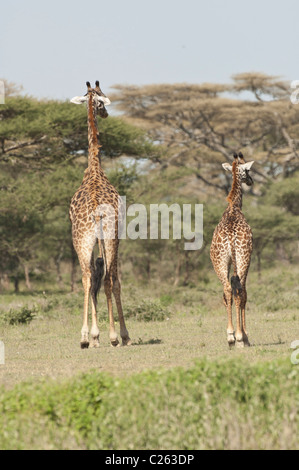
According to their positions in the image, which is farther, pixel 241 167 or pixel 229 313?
pixel 241 167

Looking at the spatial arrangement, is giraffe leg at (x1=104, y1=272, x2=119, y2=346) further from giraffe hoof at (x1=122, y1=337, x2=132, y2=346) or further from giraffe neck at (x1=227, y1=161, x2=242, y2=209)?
giraffe neck at (x1=227, y1=161, x2=242, y2=209)

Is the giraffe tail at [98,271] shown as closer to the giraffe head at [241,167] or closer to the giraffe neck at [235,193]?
the giraffe neck at [235,193]

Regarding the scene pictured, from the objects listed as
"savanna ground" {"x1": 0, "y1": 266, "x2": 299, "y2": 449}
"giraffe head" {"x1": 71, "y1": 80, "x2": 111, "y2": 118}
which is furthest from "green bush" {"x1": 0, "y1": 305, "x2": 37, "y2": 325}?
"savanna ground" {"x1": 0, "y1": 266, "x2": 299, "y2": 449}

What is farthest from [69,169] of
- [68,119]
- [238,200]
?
[238,200]

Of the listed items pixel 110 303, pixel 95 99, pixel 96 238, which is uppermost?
pixel 95 99

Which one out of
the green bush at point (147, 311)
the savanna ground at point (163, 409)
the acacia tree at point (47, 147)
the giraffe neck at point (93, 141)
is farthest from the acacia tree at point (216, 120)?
the savanna ground at point (163, 409)

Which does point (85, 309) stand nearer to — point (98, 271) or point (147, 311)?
point (98, 271)

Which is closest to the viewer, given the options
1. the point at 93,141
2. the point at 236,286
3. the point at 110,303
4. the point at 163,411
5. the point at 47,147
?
the point at 163,411

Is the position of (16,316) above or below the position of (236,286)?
above

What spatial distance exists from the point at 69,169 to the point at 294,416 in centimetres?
2030

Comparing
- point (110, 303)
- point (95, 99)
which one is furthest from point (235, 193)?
point (95, 99)

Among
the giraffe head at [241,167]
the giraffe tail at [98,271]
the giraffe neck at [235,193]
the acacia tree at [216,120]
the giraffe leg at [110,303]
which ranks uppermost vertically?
the acacia tree at [216,120]

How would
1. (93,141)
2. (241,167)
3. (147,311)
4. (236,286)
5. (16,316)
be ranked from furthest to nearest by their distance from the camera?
(147,311), (16,316), (93,141), (241,167), (236,286)

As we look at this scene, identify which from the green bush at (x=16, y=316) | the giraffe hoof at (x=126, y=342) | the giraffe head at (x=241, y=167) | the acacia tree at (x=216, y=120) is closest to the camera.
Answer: the giraffe head at (x=241, y=167)
